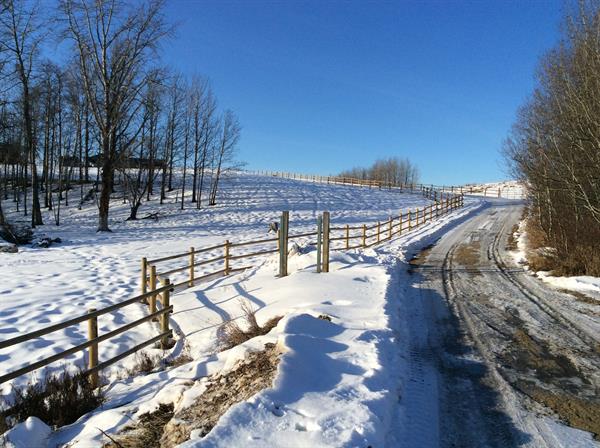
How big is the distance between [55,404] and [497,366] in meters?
5.23

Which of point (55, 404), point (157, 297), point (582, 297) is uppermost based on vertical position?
point (582, 297)

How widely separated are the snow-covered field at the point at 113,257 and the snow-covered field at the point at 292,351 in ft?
0.39

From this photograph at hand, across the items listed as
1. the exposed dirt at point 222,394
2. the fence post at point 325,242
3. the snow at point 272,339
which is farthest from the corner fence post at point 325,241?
the exposed dirt at point 222,394

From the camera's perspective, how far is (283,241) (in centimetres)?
1040

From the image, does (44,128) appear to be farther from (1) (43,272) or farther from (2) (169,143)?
(1) (43,272)

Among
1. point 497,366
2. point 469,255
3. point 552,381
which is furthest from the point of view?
point 469,255

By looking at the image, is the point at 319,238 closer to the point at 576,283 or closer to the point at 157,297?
the point at 157,297

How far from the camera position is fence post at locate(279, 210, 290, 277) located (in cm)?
1024

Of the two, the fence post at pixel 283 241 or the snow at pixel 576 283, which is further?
the fence post at pixel 283 241

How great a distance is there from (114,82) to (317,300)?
64.3 feet

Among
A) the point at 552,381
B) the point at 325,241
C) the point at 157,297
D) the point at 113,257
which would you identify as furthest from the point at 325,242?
the point at 113,257

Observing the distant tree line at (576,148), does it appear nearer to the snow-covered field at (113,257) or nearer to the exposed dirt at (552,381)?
the exposed dirt at (552,381)

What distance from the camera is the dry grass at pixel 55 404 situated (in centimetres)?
432

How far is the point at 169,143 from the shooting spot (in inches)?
1331
